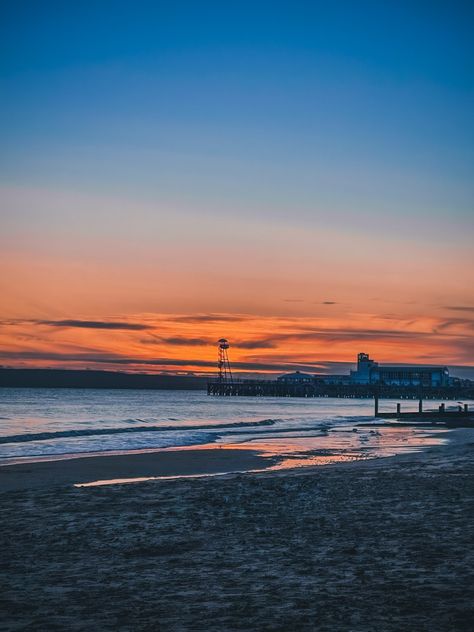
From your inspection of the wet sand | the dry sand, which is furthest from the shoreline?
the dry sand

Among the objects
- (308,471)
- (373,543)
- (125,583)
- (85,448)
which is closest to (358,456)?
(308,471)

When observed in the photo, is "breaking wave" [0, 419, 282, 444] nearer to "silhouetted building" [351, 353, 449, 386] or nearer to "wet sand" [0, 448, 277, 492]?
"wet sand" [0, 448, 277, 492]

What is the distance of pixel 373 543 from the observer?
955cm

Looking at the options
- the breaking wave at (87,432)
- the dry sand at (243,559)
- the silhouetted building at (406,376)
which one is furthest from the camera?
the silhouetted building at (406,376)

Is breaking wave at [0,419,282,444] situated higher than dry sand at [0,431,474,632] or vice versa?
dry sand at [0,431,474,632]

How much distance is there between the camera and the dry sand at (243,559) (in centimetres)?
646

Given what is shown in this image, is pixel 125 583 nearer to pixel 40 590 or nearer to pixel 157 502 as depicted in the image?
pixel 40 590

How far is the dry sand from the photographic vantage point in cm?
646

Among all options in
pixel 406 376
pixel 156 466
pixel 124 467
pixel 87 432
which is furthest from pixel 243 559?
pixel 406 376

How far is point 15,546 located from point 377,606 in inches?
213

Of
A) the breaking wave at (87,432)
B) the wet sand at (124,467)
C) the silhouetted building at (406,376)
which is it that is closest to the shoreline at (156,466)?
the wet sand at (124,467)

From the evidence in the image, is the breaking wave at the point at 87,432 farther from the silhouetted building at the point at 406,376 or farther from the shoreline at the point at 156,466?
the silhouetted building at the point at 406,376

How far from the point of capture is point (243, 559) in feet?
28.9

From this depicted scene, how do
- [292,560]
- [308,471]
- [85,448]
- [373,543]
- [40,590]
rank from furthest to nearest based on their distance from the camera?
1. [85,448]
2. [308,471]
3. [373,543]
4. [292,560]
5. [40,590]
